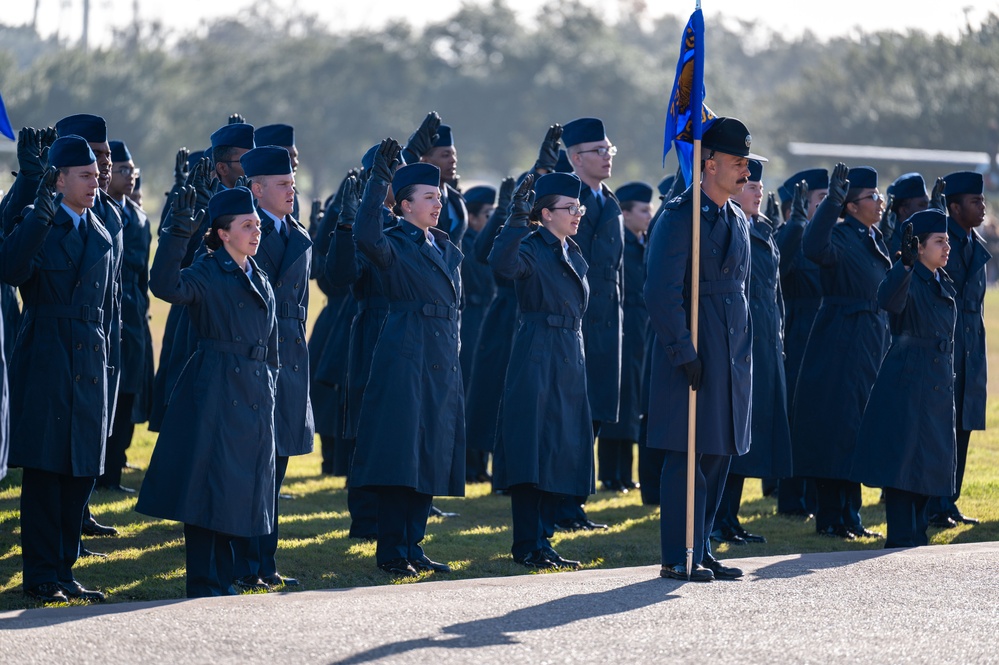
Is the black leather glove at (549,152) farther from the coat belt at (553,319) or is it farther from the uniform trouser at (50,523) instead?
the uniform trouser at (50,523)

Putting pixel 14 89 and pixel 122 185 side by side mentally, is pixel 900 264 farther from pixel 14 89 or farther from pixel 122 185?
pixel 14 89

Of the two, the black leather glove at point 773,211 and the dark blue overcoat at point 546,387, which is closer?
the dark blue overcoat at point 546,387

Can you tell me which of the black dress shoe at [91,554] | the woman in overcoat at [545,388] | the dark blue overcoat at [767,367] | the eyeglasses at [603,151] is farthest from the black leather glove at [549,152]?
the black dress shoe at [91,554]

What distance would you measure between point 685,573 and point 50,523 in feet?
9.27

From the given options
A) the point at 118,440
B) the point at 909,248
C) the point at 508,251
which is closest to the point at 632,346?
the point at 909,248

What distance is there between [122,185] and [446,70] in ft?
186

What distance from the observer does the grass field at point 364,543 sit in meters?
7.88

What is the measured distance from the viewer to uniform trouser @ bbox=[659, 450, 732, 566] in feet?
24.8

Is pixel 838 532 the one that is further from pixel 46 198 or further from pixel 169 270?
pixel 46 198

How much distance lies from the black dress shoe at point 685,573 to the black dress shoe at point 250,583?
1817 millimetres

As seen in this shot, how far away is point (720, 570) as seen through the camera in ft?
24.8

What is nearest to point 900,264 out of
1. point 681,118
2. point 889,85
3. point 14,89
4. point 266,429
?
point 681,118

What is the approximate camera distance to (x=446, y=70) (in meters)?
65.2

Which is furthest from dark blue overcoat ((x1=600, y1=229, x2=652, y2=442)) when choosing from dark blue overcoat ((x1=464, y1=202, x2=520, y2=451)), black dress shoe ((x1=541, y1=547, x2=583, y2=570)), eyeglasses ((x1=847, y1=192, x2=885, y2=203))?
black dress shoe ((x1=541, y1=547, x2=583, y2=570))
